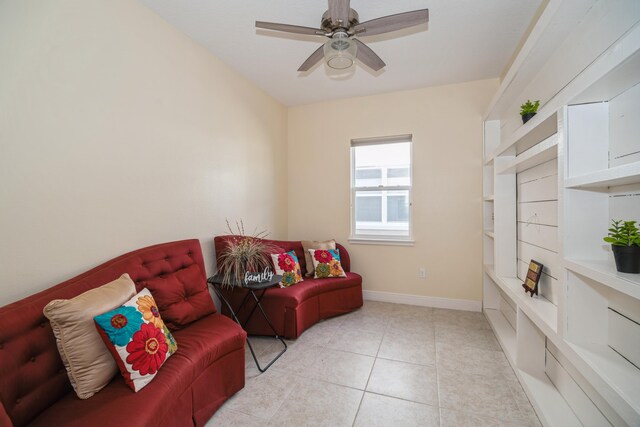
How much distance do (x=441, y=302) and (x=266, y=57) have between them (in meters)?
3.50

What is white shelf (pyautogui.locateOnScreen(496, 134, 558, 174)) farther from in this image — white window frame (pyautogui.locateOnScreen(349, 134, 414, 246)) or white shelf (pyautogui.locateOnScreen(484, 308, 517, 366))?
white shelf (pyautogui.locateOnScreen(484, 308, 517, 366))

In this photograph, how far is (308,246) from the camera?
3.49 m

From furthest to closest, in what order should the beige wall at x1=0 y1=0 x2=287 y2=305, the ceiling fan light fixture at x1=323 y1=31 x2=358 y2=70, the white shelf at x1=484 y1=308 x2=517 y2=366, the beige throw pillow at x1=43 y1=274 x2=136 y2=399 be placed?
the white shelf at x1=484 y1=308 x2=517 y2=366
the ceiling fan light fixture at x1=323 y1=31 x2=358 y2=70
the beige wall at x1=0 y1=0 x2=287 y2=305
the beige throw pillow at x1=43 y1=274 x2=136 y2=399

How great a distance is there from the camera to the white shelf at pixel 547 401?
157 centimetres

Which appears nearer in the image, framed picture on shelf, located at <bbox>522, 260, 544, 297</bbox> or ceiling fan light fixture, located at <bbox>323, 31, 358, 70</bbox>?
ceiling fan light fixture, located at <bbox>323, 31, 358, 70</bbox>

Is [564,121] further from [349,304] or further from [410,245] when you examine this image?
[349,304]

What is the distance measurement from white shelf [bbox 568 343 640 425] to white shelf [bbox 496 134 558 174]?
107 centimetres


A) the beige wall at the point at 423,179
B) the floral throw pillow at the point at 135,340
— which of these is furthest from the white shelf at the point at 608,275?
the beige wall at the point at 423,179

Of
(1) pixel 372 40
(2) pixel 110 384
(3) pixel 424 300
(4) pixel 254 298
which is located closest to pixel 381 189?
(3) pixel 424 300

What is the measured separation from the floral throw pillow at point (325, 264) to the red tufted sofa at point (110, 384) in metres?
1.53

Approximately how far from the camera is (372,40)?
2.52 metres

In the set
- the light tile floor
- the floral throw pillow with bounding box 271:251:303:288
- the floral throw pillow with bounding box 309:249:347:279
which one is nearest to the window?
the floral throw pillow with bounding box 309:249:347:279

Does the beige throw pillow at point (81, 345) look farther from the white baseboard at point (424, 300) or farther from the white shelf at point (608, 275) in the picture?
the white baseboard at point (424, 300)

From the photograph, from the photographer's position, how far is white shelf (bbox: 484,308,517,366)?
7.48ft
